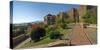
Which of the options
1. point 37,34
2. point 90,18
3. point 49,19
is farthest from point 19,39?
point 90,18

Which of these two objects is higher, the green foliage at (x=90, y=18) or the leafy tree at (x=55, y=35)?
the green foliage at (x=90, y=18)

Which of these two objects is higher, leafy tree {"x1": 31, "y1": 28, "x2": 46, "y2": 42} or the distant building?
the distant building

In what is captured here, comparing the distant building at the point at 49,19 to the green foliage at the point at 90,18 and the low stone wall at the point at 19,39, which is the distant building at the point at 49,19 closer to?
the low stone wall at the point at 19,39

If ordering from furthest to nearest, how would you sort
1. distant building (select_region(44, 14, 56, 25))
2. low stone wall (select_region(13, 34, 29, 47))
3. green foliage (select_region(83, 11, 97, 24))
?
1. green foliage (select_region(83, 11, 97, 24))
2. distant building (select_region(44, 14, 56, 25))
3. low stone wall (select_region(13, 34, 29, 47))

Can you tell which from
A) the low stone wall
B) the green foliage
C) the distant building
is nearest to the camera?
the low stone wall

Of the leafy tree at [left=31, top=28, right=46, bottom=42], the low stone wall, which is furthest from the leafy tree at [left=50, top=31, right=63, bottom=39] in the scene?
the low stone wall

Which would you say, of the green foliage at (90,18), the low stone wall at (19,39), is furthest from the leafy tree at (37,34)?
the green foliage at (90,18)

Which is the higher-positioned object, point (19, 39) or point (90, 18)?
point (90, 18)

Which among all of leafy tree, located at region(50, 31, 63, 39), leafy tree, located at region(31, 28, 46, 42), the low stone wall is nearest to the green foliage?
leafy tree, located at region(50, 31, 63, 39)

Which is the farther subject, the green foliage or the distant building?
the green foliage

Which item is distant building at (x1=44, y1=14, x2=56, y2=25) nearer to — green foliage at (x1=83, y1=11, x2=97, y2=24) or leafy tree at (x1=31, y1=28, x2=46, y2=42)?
leafy tree at (x1=31, y1=28, x2=46, y2=42)

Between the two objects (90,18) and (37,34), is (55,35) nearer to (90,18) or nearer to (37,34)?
(37,34)

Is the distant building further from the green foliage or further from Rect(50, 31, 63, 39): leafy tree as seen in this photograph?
the green foliage

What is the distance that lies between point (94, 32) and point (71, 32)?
33cm
